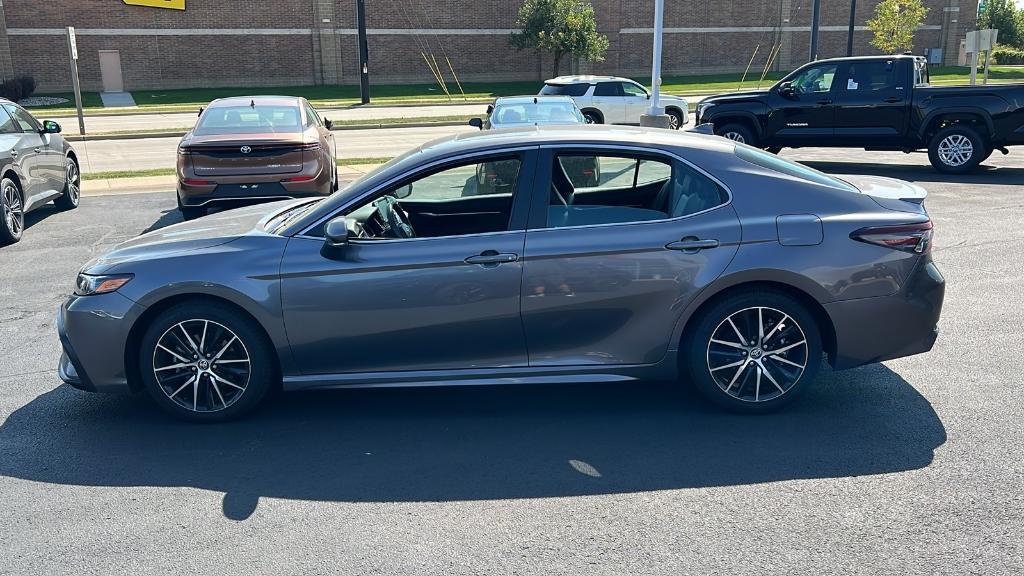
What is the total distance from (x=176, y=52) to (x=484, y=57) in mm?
16182

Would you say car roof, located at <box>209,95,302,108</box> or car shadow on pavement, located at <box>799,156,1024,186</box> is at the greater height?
car roof, located at <box>209,95,302,108</box>

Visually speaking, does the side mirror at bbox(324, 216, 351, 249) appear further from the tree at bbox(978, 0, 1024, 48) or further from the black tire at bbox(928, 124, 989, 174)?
the tree at bbox(978, 0, 1024, 48)

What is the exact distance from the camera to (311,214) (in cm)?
521

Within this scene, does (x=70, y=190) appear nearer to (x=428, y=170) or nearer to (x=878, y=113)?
(x=428, y=170)

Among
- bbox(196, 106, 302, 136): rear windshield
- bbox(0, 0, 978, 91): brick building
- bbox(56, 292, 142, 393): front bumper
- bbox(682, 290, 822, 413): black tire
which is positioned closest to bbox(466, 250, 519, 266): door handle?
bbox(682, 290, 822, 413): black tire

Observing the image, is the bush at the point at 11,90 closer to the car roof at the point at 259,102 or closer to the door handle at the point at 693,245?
the car roof at the point at 259,102

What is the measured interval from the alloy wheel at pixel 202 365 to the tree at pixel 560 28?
42946mm

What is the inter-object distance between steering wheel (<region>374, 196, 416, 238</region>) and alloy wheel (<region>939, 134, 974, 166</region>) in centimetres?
1291

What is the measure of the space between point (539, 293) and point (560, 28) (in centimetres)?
4349

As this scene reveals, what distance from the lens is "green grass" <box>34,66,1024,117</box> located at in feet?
124

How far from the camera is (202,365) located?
5.17 m

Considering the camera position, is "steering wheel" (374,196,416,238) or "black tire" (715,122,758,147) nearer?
"steering wheel" (374,196,416,238)

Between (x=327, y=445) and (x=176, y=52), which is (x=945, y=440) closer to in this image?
(x=327, y=445)

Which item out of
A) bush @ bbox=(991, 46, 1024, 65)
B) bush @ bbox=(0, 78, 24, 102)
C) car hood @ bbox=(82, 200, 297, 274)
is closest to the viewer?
car hood @ bbox=(82, 200, 297, 274)
